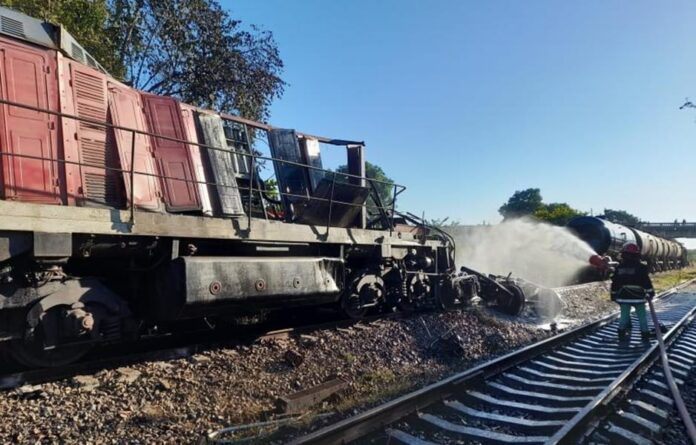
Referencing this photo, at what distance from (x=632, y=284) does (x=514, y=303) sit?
2.79 meters

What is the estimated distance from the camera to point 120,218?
4.75 meters

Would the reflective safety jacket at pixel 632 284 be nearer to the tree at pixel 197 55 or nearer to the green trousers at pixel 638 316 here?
the green trousers at pixel 638 316

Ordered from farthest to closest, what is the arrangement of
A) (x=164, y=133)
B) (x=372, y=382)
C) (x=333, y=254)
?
(x=333, y=254)
(x=164, y=133)
(x=372, y=382)

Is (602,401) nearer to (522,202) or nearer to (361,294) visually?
(361,294)

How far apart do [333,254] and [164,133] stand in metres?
3.09

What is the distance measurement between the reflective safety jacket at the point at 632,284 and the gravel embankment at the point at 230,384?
2.28 metres

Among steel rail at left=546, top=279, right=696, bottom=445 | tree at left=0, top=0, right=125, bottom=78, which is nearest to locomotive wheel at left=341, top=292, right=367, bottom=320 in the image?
steel rail at left=546, top=279, right=696, bottom=445

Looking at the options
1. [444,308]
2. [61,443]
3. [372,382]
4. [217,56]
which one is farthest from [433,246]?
[217,56]

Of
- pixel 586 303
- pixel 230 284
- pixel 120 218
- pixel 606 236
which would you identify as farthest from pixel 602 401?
pixel 606 236

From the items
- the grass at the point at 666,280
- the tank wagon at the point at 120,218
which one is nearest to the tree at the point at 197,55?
the tank wagon at the point at 120,218

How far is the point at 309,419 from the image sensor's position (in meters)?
4.35

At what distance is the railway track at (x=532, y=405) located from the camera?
3951 mm

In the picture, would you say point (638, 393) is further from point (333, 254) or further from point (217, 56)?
point (217, 56)

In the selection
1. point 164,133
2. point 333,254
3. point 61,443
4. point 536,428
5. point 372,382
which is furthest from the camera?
point 333,254
